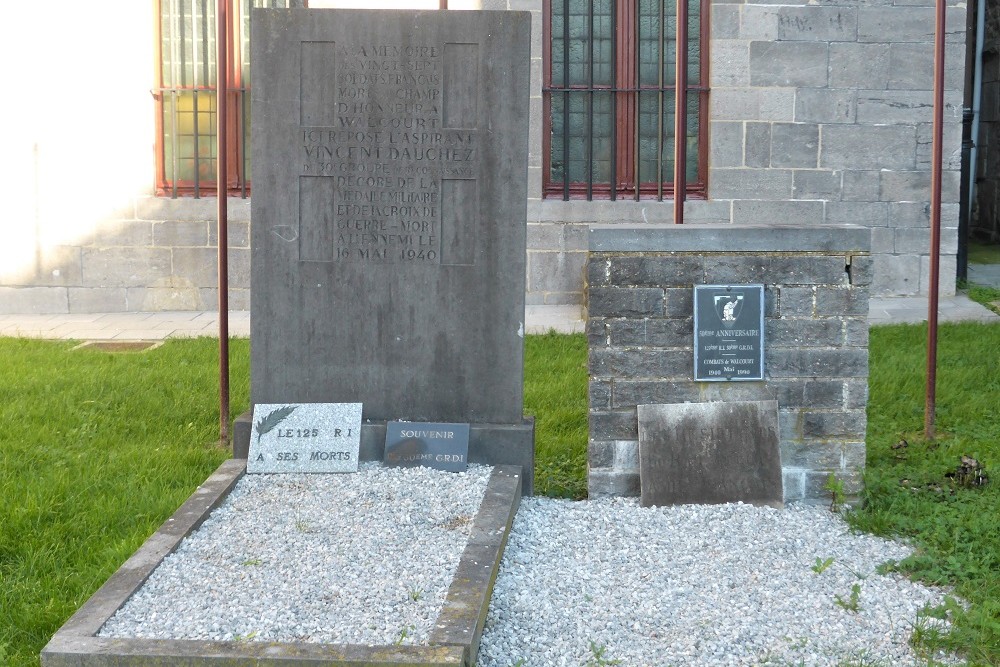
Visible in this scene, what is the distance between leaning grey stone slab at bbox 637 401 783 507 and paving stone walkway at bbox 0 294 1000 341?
4567 millimetres

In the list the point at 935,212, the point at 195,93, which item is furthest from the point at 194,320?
the point at 935,212

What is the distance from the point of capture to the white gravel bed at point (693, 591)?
406 cm

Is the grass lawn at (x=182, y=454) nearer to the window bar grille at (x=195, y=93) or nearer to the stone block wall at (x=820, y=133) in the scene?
the stone block wall at (x=820, y=133)

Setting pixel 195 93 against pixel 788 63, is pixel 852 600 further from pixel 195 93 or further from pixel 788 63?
pixel 195 93

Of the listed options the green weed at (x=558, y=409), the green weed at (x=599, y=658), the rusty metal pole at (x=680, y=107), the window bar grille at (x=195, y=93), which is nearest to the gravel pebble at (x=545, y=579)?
the green weed at (x=599, y=658)

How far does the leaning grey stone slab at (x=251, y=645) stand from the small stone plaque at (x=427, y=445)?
1.14 meters

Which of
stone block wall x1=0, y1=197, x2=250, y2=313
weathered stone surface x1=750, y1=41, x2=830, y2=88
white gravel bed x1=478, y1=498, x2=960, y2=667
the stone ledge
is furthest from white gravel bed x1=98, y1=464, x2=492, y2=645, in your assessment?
weathered stone surface x1=750, y1=41, x2=830, y2=88

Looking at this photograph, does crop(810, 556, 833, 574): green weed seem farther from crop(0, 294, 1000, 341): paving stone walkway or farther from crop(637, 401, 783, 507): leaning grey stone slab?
crop(0, 294, 1000, 341): paving stone walkway

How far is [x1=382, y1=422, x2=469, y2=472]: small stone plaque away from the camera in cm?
574

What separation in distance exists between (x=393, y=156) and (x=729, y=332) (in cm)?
170

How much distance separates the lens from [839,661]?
3.99 meters

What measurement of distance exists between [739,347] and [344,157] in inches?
77.2

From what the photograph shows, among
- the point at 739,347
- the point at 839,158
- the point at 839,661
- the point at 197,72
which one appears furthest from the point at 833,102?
the point at 839,661

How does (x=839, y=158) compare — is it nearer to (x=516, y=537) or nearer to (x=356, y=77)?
(x=356, y=77)
